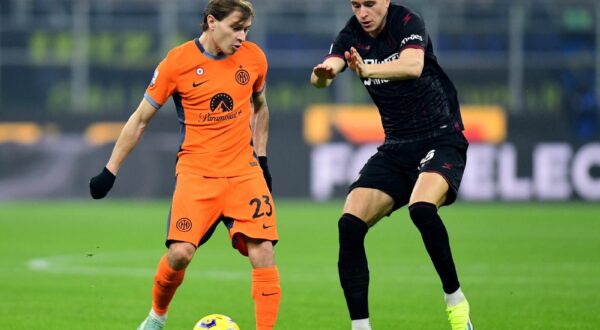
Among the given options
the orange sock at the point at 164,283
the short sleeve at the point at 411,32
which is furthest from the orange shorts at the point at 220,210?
the short sleeve at the point at 411,32

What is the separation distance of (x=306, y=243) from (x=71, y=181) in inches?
325

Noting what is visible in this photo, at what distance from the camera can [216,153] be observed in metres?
7.31

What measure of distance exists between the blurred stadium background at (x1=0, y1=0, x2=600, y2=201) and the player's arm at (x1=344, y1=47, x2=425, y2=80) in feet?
48.6

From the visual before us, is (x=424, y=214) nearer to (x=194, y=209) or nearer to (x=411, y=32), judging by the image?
(x=411, y=32)

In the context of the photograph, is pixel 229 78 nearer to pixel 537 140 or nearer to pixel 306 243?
pixel 306 243

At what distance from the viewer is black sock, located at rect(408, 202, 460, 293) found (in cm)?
728

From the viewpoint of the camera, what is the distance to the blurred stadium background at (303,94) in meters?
22.1

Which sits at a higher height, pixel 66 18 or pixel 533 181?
pixel 66 18

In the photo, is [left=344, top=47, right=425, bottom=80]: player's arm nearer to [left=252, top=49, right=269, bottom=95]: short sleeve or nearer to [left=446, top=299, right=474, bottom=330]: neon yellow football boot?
[left=252, top=49, right=269, bottom=95]: short sleeve

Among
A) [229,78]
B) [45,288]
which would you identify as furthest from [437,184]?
[45,288]

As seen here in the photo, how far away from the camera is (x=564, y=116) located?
22547 millimetres

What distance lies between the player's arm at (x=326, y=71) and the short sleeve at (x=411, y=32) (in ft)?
1.37

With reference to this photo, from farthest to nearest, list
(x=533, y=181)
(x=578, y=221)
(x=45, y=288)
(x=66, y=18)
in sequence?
(x=66, y=18)
(x=533, y=181)
(x=578, y=221)
(x=45, y=288)

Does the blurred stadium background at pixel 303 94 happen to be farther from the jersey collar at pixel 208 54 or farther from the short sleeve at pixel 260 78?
the jersey collar at pixel 208 54
